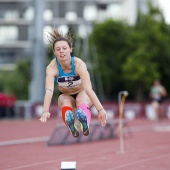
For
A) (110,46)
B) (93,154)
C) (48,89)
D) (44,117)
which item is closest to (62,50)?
(48,89)

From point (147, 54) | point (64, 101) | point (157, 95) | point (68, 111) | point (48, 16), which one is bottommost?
point (157, 95)

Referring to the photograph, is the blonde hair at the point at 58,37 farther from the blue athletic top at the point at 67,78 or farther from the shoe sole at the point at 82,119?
the shoe sole at the point at 82,119

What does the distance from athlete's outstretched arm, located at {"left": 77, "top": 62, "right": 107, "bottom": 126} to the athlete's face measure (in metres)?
0.26

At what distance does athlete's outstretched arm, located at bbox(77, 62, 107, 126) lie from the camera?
7918 millimetres

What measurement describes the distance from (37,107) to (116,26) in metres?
19.6

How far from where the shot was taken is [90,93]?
8.02 meters

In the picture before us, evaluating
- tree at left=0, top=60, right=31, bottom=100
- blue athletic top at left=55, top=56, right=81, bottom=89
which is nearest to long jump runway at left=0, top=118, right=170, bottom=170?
blue athletic top at left=55, top=56, right=81, bottom=89

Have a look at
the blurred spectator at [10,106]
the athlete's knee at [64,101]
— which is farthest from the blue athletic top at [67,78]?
the blurred spectator at [10,106]

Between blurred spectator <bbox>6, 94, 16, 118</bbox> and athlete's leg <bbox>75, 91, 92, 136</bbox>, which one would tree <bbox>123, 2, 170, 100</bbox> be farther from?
athlete's leg <bbox>75, 91, 92, 136</bbox>

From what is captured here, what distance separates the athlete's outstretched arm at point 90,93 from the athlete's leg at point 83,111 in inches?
11.5

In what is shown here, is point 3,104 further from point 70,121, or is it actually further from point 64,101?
point 70,121

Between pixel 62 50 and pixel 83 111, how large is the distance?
0.96m

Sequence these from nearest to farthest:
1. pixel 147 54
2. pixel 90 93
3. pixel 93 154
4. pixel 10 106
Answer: pixel 90 93 → pixel 93 154 → pixel 10 106 → pixel 147 54

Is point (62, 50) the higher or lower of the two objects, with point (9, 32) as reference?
higher
